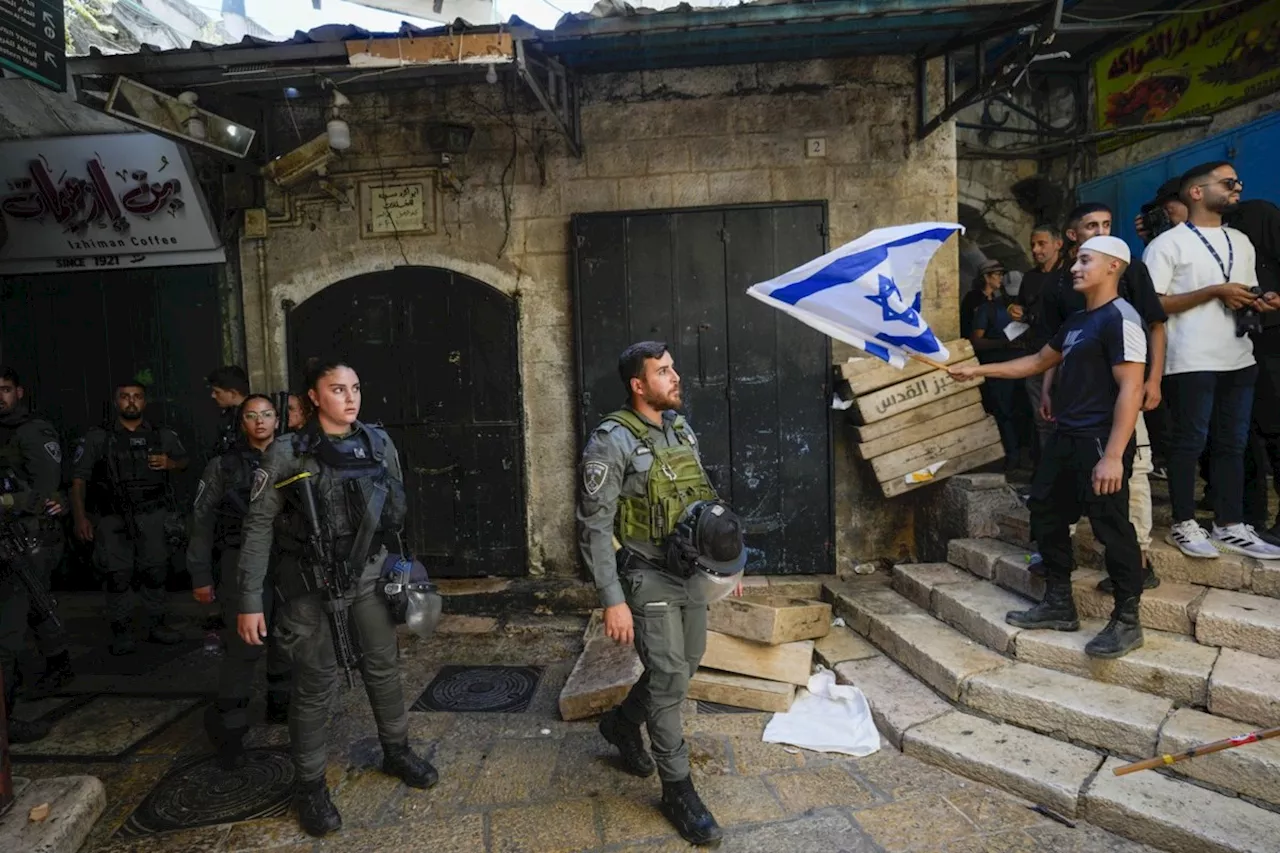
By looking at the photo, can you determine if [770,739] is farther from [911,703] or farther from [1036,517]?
[1036,517]

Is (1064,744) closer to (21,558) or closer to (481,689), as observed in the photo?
(481,689)

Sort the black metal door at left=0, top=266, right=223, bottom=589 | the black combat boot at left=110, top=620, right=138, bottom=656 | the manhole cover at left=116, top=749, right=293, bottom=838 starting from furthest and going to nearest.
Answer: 1. the black metal door at left=0, top=266, right=223, bottom=589
2. the black combat boot at left=110, top=620, right=138, bottom=656
3. the manhole cover at left=116, top=749, right=293, bottom=838

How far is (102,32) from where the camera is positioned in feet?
33.4

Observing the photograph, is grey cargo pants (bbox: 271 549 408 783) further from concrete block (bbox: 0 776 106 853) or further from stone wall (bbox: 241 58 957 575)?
stone wall (bbox: 241 58 957 575)

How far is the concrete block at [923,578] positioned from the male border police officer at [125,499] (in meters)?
5.64

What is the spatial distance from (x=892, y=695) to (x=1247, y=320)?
2851 mm

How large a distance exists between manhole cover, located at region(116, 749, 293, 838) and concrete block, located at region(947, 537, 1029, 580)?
175 inches

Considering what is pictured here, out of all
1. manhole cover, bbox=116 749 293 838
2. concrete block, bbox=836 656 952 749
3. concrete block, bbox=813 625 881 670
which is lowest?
manhole cover, bbox=116 749 293 838

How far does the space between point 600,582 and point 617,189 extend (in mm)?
3986

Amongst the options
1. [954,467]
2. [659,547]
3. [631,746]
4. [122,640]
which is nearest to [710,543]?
[659,547]

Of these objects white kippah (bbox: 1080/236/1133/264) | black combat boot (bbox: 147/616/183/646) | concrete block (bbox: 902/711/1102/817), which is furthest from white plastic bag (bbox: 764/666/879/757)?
black combat boot (bbox: 147/616/183/646)

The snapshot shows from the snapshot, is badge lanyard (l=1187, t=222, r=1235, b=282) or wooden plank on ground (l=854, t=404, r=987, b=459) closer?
badge lanyard (l=1187, t=222, r=1235, b=282)

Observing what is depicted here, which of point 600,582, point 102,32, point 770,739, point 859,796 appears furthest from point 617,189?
point 102,32

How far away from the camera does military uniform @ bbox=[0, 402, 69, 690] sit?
15.1 feet
